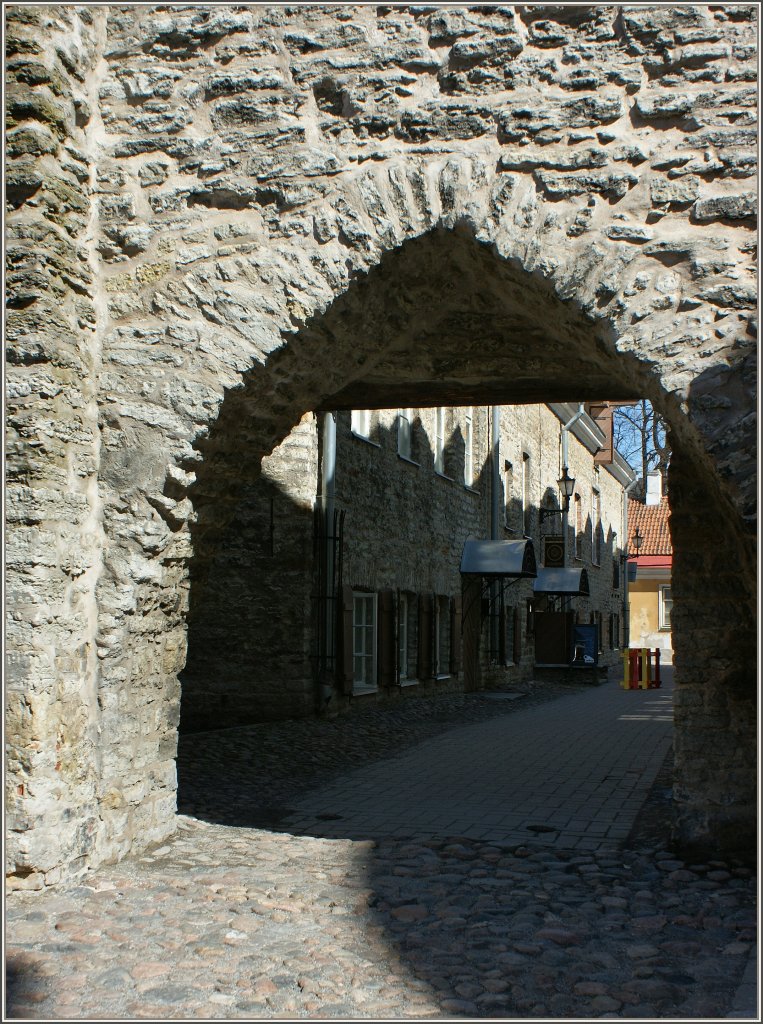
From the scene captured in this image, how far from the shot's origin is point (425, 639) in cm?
1469

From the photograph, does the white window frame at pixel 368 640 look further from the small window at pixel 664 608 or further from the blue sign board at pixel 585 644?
the small window at pixel 664 608

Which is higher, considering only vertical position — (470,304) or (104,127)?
(104,127)

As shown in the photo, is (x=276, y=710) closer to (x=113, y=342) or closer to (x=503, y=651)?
(x=113, y=342)

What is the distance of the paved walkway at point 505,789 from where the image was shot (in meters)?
5.88

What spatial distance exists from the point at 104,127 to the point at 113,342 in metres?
1.08

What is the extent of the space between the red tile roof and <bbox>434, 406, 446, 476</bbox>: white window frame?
2104 cm

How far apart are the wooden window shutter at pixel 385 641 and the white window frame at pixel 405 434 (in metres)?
2.23

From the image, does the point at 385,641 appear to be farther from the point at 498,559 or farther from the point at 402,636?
the point at 498,559

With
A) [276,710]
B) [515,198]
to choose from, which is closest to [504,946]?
[515,198]

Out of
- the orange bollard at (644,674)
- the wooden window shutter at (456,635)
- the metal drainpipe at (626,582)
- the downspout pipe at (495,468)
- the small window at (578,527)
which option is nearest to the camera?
the wooden window shutter at (456,635)

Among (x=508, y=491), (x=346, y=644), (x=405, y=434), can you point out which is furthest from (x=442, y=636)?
(x=508, y=491)

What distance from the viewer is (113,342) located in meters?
4.97

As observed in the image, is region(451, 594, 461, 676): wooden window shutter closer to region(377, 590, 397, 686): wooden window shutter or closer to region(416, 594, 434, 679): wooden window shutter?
region(416, 594, 434, 679): wooden window shutter

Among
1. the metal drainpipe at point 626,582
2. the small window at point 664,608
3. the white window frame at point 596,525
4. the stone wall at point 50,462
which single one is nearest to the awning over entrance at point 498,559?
the stone wall at point 50,462
